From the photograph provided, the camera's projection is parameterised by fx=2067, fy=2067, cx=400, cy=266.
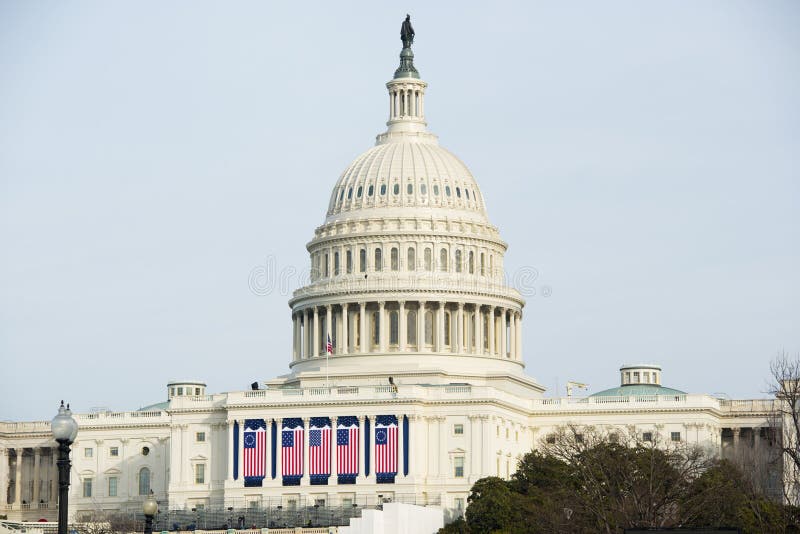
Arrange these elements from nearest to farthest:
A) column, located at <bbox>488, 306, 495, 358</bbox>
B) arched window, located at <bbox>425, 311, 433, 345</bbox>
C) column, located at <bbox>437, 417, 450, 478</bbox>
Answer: column, located at <bbox>437, 417, 450, 478</bbox> → arched window, located at <bbox>425, 311, 433, 345</bbox> → column, located at <bbox>488, 306, 495, 358</bbox>

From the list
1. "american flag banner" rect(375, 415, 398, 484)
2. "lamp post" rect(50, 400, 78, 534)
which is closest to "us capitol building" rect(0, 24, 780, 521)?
"american flag banner" rect(375, 415, 398, 484)

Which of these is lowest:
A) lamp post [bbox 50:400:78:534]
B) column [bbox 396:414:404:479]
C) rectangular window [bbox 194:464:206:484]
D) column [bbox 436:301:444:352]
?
lamp post [bbox 50:400:78:534]

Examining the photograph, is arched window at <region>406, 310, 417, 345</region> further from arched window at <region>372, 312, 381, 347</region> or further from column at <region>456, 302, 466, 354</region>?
column at <region>456, 302, 466, 354</region>

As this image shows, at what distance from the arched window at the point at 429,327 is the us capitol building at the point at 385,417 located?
18 centimetres

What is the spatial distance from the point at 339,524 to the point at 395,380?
107ft

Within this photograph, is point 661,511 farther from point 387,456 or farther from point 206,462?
point 206,462

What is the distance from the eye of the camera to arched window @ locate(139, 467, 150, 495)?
196 metres

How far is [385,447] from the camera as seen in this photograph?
584 feet

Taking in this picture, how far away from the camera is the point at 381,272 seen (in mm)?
198000

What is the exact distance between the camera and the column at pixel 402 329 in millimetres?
194000

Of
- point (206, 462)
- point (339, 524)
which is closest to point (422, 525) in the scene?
point (339, 524)

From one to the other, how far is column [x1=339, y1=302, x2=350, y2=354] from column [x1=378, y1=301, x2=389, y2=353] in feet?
10.4

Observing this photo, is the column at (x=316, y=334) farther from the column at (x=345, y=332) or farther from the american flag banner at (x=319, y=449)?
the american flag banner at (x=319, y=449)

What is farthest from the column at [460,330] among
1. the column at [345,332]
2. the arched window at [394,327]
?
the column at [345,332]
